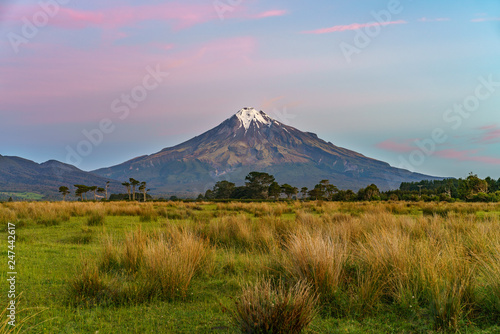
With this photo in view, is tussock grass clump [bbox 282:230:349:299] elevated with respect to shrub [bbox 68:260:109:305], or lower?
elevated

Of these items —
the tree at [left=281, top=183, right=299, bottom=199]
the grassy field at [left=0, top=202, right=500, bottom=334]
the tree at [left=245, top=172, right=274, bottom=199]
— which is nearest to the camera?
the grassy field at [left=0, top=202, right=500, bottom=334]

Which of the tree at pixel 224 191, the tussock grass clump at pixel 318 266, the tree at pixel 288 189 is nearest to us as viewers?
the tussock grass clump at pixel 318 266

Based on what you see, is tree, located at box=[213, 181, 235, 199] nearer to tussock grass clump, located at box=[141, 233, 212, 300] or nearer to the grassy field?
the grassy field

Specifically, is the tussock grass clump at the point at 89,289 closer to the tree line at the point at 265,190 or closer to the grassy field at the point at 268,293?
the grassy field at the point at 268,293

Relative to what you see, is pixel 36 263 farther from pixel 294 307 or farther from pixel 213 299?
pixel 294 307

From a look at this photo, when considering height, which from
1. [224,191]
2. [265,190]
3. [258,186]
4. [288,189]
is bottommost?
[224,191]

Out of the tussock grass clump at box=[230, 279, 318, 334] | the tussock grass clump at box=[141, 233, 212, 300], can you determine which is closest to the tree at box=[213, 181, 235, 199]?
the tussock grass clump at box=[141, 233, 212, 300]

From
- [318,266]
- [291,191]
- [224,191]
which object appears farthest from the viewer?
[224,191]

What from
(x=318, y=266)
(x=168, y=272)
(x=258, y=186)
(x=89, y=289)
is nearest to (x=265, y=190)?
(x=258, y=186)

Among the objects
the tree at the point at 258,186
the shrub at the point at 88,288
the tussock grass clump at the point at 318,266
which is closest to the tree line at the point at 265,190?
the tree at the point at 258,186

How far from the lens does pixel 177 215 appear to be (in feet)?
56.6

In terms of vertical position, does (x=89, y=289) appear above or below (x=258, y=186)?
below

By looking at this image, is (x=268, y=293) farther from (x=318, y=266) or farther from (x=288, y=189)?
(x=288, y=189)

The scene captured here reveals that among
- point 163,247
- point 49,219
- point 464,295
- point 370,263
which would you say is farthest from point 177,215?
point 464,295
